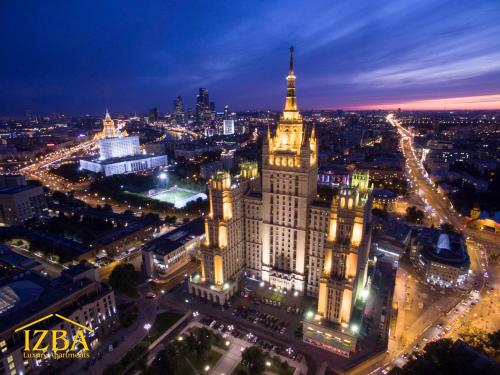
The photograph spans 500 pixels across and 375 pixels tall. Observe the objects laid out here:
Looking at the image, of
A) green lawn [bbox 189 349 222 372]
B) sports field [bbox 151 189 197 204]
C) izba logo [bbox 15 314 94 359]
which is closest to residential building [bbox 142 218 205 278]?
izba logo [bbox 15 314 94 359]

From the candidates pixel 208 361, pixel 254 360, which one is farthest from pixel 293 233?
pixel 208 361

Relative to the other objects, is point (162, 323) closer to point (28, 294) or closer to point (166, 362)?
point (166, 362)

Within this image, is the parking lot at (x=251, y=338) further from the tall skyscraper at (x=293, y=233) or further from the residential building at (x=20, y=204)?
the residential building at (x=20, y=204)

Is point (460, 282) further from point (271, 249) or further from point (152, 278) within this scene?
point (152, 278)

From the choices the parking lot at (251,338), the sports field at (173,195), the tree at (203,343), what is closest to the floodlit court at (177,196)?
the sports field at (173,195)

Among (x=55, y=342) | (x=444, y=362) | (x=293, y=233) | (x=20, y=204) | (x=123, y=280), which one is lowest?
(x=444, y=362)
